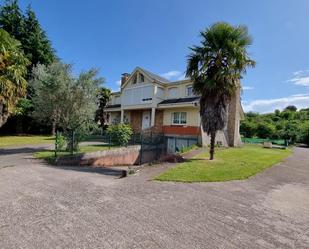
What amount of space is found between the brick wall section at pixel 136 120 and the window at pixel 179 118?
5.41 metres

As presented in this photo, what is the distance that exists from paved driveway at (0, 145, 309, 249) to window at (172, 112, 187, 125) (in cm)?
1359

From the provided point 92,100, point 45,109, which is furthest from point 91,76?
point 45,109

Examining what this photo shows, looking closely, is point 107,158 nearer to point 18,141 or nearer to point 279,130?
point 18,141

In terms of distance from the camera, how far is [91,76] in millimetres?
14680

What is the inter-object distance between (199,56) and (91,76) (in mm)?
7364

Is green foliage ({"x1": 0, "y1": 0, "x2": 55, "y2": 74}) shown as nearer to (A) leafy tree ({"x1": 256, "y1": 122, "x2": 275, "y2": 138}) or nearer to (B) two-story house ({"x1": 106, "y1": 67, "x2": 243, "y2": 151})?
(B) two-story house ({"x1": 106, "y1": 67, "x2": 243, "y2": 151})

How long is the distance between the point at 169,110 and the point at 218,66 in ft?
37.2

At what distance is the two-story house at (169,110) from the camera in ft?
66.7

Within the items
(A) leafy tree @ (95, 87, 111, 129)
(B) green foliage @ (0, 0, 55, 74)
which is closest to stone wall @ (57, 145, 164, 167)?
(A) leafy tree @ (95, 87, 111, 129)

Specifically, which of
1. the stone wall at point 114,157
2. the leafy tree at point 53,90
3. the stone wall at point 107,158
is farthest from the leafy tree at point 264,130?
the leafy tree at point 53,90

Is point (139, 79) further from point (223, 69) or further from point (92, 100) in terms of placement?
point (223, 69)

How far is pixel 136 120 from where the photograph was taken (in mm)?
26922

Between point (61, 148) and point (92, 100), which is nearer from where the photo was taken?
point (61, 148)

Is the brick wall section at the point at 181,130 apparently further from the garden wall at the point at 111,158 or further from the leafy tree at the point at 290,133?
the leafy tree at the point at 290,133
